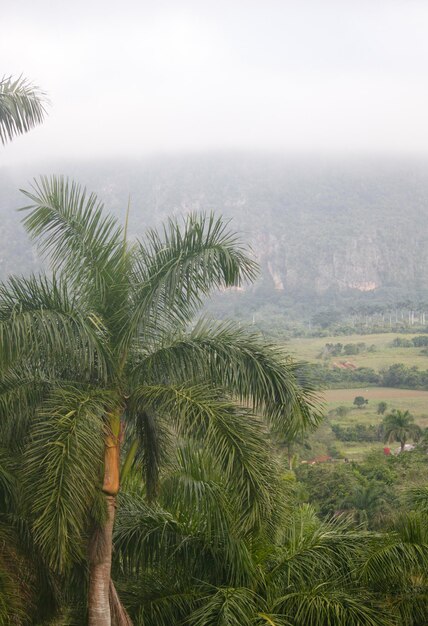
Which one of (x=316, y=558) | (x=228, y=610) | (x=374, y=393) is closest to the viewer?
(x=228, y=610)

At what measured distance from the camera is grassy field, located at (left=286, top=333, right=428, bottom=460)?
51938 millimetres

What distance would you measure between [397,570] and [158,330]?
3.18 metres

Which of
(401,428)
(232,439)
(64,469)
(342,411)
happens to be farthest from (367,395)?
(64,469)

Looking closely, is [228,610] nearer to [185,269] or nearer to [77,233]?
[185,269]

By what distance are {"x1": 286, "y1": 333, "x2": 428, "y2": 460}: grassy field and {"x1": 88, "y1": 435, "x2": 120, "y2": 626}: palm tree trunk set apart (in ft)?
61.5

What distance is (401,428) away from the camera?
5128 cm

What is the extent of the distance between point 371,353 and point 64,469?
9514 centimetres

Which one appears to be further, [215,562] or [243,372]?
[215,562]

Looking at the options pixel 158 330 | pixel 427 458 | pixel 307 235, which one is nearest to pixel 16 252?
pixel 307 235

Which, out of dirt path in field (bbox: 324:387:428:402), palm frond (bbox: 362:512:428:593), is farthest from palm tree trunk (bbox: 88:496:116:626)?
dirt path in field (bbox: 324:387:428:402)

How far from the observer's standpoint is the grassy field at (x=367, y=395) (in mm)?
51938

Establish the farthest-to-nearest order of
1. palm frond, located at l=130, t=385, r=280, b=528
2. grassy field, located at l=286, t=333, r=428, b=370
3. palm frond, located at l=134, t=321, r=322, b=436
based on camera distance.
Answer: grassy field, located at l=286, t=333, r=428, b=370, palm frond, located at l=134, t=321, r=322, b=436, palm frond, located at l=130, t=385, r=280, b=528

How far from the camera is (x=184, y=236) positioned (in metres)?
8.08

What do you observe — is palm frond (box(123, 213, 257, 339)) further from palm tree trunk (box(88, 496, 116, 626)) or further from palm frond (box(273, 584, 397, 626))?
palm frond (box(273, 584, 397, 626))
